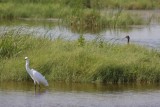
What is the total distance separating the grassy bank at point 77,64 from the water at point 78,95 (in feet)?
1.04

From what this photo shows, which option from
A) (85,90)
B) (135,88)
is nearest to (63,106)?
(85,90)

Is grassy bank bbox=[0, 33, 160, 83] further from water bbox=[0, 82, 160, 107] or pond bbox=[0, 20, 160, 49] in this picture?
pond bbox=[0, 20, 160, 49]

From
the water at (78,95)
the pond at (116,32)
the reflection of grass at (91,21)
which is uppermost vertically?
the reflection of grass at (91,21)

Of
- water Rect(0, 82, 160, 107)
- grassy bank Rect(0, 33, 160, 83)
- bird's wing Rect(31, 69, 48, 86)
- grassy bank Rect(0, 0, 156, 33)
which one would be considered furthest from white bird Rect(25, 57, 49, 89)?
grassy bank Rect(0, 0, 156, 33)

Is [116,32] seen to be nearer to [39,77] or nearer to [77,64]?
[77,64]

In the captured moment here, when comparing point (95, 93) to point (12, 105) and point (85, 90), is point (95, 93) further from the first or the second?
point (12, 105)

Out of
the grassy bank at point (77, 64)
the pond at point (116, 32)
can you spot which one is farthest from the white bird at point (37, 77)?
the pond at point (116, 32)

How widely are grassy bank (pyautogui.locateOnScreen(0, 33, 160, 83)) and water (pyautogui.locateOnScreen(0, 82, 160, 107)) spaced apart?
0.32 meters

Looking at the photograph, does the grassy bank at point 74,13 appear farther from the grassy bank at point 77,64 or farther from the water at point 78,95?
the water at point 78,95

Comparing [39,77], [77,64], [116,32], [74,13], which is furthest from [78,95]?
[74,13]

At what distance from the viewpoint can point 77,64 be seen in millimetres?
15930

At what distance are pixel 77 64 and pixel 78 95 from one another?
1.73 m

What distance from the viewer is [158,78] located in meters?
16.1

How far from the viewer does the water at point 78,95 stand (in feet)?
43.9
